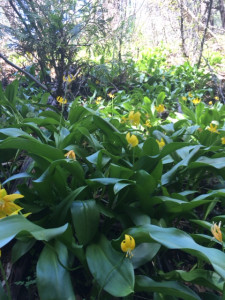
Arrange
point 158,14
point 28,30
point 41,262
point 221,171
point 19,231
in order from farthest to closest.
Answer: point 158,14 → point 28,30 → point 221,171 → point 41,262 → point 19,231

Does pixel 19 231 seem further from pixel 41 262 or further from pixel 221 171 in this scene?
pixel 221 171

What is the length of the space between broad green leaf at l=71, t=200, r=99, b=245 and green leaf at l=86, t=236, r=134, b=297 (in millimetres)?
53

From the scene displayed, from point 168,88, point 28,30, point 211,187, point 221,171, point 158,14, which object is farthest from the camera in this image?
point 158,14

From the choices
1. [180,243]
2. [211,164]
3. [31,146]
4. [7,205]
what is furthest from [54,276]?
[211,164]

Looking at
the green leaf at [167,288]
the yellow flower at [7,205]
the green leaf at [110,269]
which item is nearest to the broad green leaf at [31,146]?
the yellow flower at [7,205]

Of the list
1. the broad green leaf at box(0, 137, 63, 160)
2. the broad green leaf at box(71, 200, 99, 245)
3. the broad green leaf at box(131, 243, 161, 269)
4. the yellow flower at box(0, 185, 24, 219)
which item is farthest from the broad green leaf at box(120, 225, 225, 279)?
the broad green leaf at box(0, 137, 63, 160)

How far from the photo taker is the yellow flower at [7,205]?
0.89m

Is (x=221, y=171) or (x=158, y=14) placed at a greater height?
(x=158, y=14)

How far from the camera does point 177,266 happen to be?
1.36 m

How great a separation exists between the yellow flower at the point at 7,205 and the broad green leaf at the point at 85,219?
12.8 inches

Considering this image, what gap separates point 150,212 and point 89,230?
0.36 meters

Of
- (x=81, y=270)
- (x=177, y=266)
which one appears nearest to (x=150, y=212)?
(x=177, y=266)

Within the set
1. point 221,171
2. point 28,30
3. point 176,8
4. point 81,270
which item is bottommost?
point 81,270

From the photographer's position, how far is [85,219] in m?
1.20
